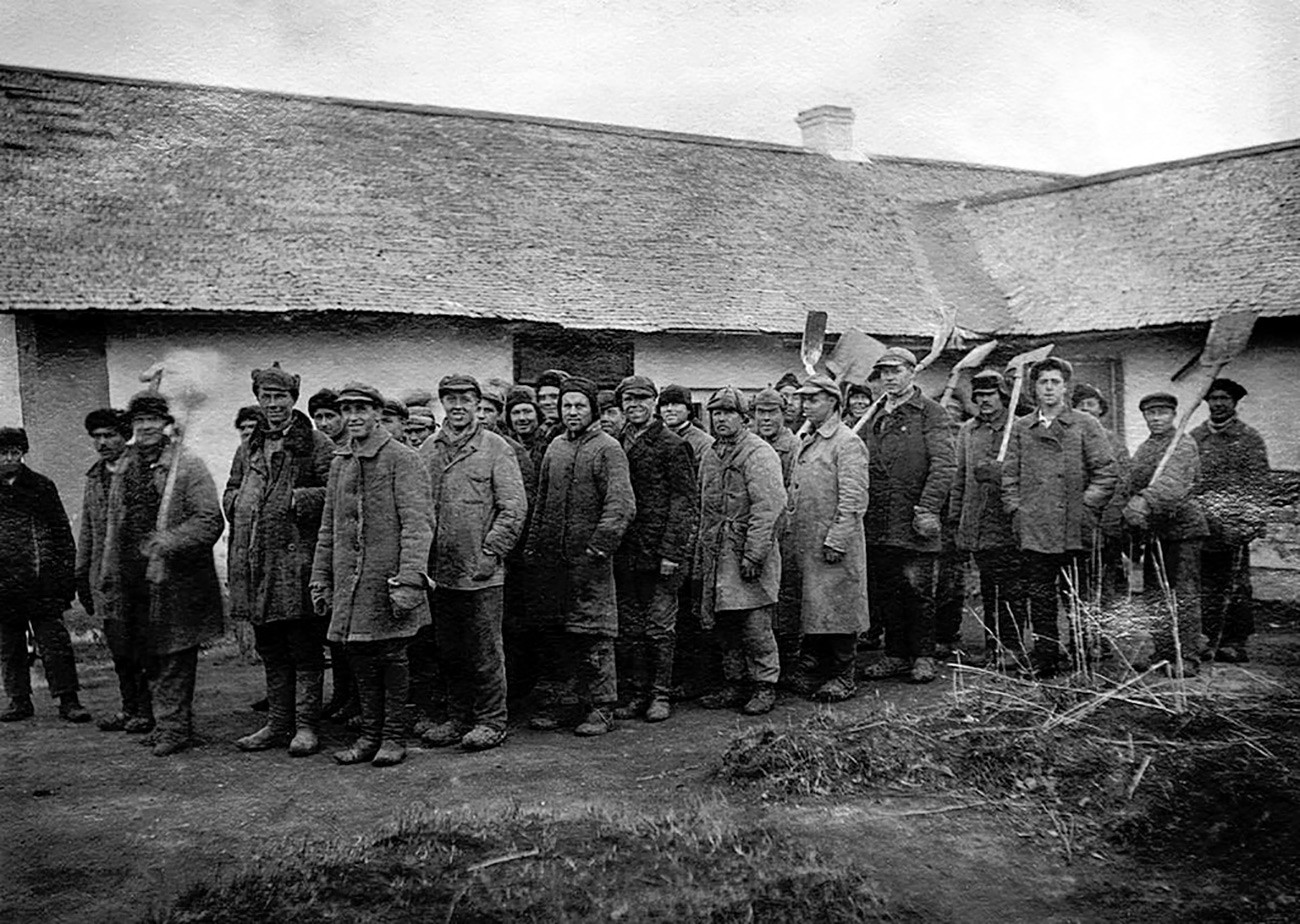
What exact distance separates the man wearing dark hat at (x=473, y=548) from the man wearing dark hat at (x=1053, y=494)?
3.24 metres

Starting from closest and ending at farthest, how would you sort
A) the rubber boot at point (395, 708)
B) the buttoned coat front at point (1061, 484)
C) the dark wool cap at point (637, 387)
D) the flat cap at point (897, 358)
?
1. the rubber boot at point (395, 708)
2. the dark wool cap at point (637, 387)
3. the buttoned coat front at point (1061, 484)
4. the flat cap at point (897, 358)

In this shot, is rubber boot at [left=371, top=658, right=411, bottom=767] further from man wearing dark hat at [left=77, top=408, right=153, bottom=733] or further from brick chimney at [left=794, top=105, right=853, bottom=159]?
brick chimney at [left=794, top=105, right=853, bottom=159]

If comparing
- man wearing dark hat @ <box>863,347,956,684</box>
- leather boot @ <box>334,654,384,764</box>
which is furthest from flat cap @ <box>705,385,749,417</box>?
leather boot @ <box>334,654,384,764</box>

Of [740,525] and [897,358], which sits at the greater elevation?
[897,358]

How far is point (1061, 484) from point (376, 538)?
13.7 feet

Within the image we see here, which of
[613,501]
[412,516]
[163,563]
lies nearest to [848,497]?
[613,501]

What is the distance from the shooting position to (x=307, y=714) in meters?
6.02

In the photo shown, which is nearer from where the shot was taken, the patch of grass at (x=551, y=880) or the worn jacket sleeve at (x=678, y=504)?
the patch of grass at (x=551, y=880)

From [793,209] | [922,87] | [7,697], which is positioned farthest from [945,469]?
[793,209]

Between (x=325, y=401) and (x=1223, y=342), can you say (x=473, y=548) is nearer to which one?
(x=325, y=401)

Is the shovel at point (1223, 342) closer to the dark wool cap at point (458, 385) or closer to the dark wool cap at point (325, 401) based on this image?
the dark wool cap at point (458, 385)

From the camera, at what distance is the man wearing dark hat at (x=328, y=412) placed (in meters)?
6.05

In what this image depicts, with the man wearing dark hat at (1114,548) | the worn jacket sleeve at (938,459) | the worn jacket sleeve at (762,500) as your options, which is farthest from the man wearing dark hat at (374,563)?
the man wearing dark hat at (1114,548)

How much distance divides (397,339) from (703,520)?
16.6ft
